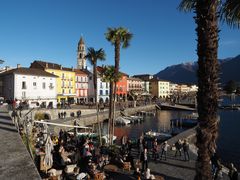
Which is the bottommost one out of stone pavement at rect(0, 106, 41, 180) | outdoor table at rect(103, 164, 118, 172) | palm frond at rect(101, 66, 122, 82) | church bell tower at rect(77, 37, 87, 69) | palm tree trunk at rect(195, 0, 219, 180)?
outdoor table at rect(103, 164, 118, 172)

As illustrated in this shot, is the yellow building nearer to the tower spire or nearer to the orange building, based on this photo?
the tower spire

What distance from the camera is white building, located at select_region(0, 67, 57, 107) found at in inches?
2413

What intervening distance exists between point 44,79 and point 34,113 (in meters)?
20.7

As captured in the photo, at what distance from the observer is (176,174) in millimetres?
17047

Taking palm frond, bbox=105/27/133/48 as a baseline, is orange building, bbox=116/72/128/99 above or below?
below

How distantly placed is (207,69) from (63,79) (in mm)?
77975

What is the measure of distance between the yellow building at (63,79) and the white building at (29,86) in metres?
8.86

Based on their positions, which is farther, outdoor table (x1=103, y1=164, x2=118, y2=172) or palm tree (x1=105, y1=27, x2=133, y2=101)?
palm tree (x1=105, y1=27, x2=133, y2=101)

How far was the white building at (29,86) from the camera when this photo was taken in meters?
61.3

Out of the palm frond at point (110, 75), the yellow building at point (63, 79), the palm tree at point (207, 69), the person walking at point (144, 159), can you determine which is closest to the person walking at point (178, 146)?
the person walking at point (144, 159)

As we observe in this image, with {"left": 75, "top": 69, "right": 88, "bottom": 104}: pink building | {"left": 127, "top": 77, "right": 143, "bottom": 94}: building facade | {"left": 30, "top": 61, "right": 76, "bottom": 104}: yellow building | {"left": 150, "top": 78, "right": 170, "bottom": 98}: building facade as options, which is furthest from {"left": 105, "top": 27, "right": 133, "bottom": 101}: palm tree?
{"left": 150, "top": 78, "right": 170, "bottom": 98}: building facade

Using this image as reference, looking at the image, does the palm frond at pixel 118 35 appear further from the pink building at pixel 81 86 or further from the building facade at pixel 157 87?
the building facade at pixel 157 87

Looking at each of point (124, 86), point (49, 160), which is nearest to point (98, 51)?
point (49, 160)

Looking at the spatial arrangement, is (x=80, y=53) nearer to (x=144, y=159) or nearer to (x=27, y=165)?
(x=144, y=159)
